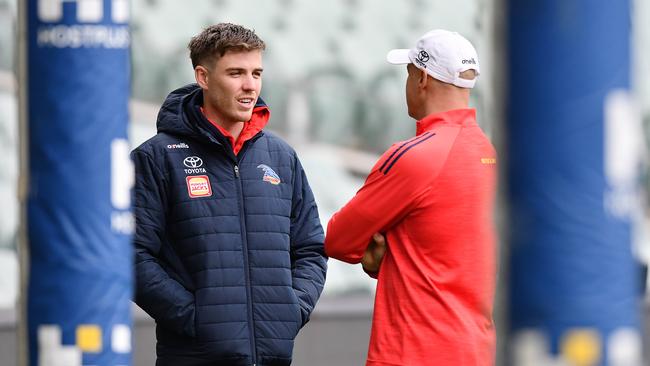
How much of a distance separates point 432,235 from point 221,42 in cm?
108

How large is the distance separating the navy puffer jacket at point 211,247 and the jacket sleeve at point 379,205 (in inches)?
20.1

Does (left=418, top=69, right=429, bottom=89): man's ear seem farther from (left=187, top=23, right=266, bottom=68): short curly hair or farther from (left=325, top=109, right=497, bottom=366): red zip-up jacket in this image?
(left=187, top=23, right=266, bottom=68): short curly hair

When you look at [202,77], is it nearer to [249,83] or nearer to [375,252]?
[249,83]

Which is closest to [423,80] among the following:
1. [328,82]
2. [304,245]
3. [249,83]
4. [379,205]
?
[379,205]

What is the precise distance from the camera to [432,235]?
4.08 m

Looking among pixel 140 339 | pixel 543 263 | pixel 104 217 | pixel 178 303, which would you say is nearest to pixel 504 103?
pixel 543 263

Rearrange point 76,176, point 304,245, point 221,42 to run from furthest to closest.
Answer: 1. point 304,245
2. point 221,42
3. point 76,176

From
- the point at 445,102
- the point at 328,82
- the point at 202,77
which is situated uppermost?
the point at 328,82

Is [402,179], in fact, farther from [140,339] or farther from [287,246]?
[140,339]

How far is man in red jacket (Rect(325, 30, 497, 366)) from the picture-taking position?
4066 millimetres

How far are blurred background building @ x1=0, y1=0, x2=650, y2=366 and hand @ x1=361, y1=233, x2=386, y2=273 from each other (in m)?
4.22

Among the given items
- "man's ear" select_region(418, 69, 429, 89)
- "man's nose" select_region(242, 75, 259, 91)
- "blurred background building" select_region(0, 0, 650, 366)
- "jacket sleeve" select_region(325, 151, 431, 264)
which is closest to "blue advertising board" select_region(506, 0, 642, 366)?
"jacket sleeve" select_region(325, 151, 431, 264)

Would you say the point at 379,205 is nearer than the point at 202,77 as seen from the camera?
Yes

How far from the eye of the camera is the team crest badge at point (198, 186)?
4.59 m
